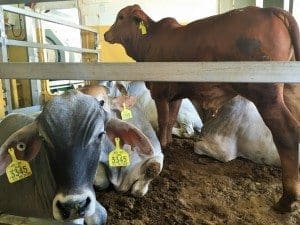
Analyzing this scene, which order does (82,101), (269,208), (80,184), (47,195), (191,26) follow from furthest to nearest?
(191,26), (269,208), (47,195), (82,101), (80,184)

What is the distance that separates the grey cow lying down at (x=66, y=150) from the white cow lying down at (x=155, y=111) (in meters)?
1.85

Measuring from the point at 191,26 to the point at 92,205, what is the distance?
1.44 meters

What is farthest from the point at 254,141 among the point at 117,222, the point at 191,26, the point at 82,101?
the point at 82,101

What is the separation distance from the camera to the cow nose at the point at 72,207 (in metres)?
1.38

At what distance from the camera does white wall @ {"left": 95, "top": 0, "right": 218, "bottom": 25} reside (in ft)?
21.5

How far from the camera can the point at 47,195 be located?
1.84m

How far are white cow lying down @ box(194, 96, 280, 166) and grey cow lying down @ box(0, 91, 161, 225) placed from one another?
4.38ft

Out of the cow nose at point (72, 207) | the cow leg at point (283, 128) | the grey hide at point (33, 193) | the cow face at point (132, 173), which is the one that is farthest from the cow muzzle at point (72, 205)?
the cow leg at point (283, 128)

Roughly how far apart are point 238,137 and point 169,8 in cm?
436

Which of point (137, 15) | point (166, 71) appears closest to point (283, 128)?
point (166, 71)

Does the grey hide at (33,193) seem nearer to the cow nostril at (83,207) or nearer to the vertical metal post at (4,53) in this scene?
the cow nostril at (83,207)

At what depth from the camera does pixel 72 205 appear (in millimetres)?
1384

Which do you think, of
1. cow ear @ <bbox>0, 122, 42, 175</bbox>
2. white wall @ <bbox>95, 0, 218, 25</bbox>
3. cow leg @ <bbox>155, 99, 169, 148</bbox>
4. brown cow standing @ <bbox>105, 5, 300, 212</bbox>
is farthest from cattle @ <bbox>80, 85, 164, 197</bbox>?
white wall @ <bbox>95, 0, 218, 25</bbox>

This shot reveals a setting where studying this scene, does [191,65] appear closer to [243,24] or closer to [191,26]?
[243,24]
